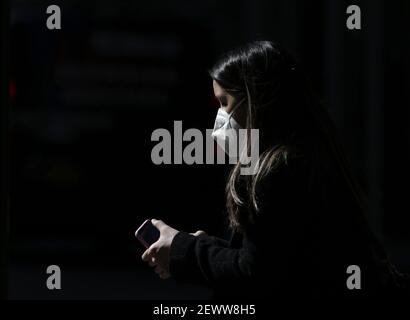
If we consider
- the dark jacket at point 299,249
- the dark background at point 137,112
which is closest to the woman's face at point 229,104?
the dark jacket at point 299,249

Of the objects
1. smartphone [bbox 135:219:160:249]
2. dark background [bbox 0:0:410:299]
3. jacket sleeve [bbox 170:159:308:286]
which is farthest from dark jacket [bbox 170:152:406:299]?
dark background [bbox 0:0:410:299]

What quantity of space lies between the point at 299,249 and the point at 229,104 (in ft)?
1.41

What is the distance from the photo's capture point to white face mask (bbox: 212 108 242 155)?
2.28 meters

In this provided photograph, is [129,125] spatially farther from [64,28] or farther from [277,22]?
[277,22]

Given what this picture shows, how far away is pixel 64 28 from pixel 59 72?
0.40m

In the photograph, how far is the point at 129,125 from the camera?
7.59 metres

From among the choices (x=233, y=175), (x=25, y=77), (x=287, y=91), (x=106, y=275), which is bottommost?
(x=106, y=275)

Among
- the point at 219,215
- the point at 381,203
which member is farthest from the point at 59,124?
the point at 381,203

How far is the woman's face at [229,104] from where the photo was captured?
223 centimetres

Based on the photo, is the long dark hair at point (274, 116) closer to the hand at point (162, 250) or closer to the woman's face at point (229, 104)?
the woman's face at point (229, 104)

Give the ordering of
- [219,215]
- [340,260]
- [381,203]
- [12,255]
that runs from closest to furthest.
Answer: [340,260] < [219,215] < [381,203] < [12,255]

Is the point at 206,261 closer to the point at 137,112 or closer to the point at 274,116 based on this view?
the point at 274,116

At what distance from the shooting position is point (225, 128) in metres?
2.36
